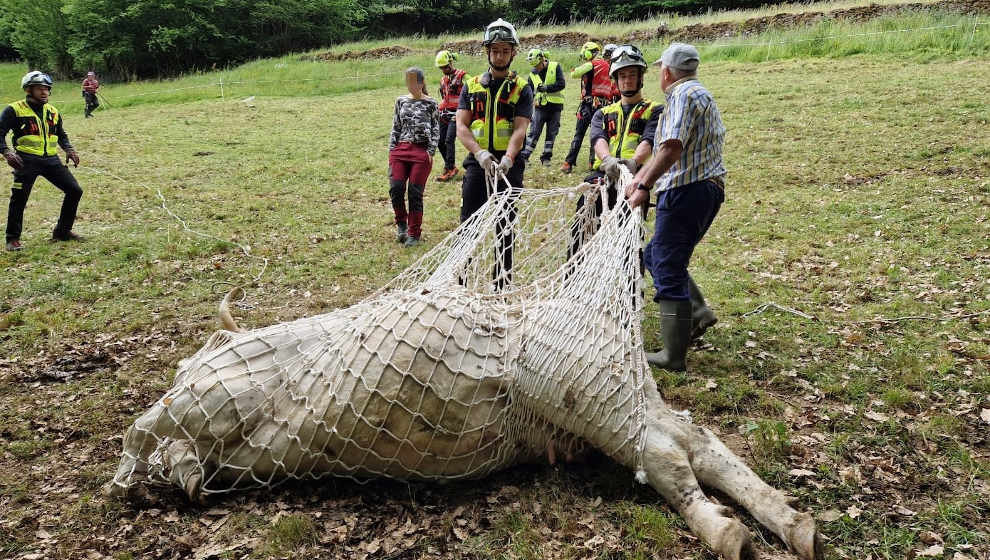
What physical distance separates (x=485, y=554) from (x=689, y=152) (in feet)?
8.07

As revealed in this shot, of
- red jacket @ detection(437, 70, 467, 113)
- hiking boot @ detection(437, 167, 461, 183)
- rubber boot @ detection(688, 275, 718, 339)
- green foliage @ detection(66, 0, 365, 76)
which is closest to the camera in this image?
rubber boot @ detection(688, 275, 718, 339)

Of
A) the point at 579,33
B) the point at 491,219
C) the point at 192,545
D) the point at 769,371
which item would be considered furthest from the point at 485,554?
the point at 579,33

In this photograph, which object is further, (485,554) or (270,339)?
(270,339)

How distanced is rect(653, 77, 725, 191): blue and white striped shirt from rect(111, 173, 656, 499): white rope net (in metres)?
0.73

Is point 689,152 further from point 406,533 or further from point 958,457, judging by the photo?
point 406,533

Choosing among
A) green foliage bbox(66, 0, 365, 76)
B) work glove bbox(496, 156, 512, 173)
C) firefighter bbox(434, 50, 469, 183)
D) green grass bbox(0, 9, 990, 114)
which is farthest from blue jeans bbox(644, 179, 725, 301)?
green foliage bbox(66, 0, 365, 76)

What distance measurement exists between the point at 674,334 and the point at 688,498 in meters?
1.36

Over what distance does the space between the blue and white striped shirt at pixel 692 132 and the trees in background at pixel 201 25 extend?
3259 cm

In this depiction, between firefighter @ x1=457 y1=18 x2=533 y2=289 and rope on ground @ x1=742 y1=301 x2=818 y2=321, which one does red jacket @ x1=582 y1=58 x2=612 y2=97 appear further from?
rope on ground @ x1=742 y1=301 x2=818 y2=321

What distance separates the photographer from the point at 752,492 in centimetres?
261

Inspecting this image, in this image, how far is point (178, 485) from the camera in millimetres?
2988

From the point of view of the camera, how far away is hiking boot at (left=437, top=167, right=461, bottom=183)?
32.6ft

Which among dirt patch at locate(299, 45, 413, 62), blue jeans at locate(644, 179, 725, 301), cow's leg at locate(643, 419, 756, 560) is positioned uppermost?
dirt patch at locate(299, 45, 413, 62)

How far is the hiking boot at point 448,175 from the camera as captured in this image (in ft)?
32.6
